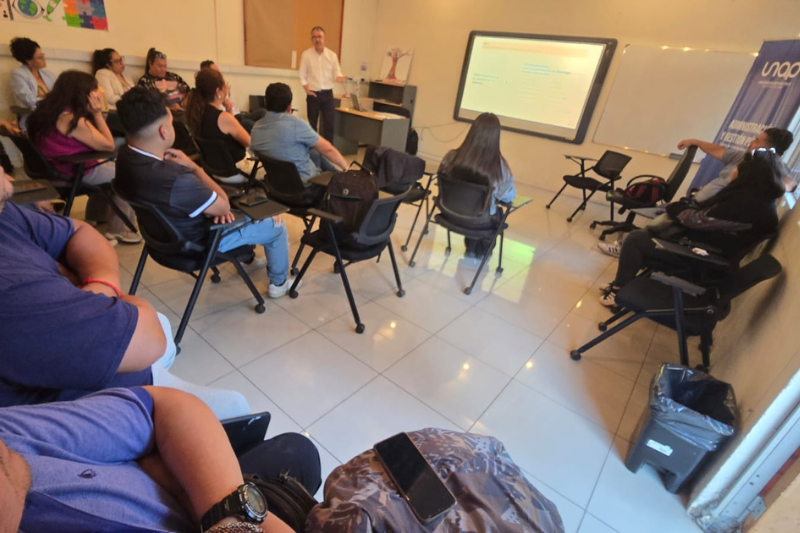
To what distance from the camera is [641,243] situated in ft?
8.87

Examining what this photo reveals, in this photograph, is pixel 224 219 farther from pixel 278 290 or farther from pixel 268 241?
pixel 278 290

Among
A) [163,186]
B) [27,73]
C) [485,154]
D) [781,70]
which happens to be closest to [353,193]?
[163,186]

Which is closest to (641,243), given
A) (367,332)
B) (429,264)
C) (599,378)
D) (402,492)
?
(599,378)

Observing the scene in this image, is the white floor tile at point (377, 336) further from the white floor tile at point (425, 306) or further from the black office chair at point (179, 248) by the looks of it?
the black office chair at point (179, 248)

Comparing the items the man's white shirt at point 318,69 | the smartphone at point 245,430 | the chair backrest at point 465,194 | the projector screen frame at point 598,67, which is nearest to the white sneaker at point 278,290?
the chair backrest at point 465,194

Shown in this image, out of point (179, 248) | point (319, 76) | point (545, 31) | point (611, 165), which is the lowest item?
point (179, 248)

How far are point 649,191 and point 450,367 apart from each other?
312 centimetres

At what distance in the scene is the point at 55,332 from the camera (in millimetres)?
761

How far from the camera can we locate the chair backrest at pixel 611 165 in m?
4.27

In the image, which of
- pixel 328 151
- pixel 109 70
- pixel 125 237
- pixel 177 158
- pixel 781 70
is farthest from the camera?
pixel 109 70

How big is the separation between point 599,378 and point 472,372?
0.72 m

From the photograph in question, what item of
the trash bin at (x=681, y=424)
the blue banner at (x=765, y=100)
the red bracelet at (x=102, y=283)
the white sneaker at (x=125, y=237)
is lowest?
the white sneaker at (x=125, y=237)

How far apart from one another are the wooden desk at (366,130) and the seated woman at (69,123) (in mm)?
3673

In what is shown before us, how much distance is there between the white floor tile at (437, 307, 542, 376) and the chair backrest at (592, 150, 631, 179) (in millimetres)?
2815
